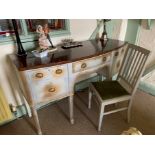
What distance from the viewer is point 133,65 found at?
1.56m

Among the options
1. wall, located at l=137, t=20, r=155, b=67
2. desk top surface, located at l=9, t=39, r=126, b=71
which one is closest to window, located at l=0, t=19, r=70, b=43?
desk top surface, located at l=9, t=39, r=126, b=71

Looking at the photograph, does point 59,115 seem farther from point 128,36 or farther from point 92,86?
point 128,36

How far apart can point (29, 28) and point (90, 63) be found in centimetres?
76

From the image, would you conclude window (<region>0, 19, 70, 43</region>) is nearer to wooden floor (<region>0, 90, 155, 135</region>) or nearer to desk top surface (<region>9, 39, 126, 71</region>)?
desk top surface (<region>9, 39, 126, 71</region>)

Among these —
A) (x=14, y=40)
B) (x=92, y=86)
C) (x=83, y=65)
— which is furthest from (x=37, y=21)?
(x=92, y=86)

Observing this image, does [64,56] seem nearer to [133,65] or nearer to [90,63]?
[90,63]

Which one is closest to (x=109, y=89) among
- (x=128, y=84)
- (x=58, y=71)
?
(x=128, y=84)

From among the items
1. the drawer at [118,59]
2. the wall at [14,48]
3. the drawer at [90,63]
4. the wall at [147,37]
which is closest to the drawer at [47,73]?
the drawer at [90,63]

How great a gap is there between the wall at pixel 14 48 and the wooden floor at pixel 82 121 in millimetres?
333

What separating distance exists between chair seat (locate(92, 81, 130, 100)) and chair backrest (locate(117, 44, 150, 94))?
10cm

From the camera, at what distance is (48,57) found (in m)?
1.36
